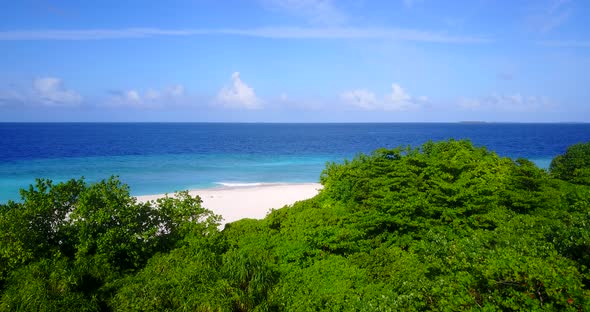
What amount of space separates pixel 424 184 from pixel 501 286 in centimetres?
875

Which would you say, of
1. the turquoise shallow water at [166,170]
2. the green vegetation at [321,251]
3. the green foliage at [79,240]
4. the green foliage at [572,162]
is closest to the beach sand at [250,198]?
the turquoise shallow water at [166,170]

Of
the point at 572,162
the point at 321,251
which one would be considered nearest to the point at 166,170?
the point at 321,251

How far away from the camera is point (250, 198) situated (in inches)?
1250

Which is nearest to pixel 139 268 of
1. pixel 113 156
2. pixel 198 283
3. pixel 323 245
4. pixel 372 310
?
pixel 198 283

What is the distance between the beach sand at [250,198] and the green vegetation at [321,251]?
34.9 ft

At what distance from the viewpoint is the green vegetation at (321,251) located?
24.0 feet

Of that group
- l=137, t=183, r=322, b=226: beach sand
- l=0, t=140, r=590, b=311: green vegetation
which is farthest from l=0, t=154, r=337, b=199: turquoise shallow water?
l=0, t=140, r=590, b=311: green vegetation

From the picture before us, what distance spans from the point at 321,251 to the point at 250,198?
20.3 m

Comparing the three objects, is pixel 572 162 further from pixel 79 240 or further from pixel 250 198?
pixel 79 240

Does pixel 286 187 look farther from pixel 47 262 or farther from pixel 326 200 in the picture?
pixel 47 262

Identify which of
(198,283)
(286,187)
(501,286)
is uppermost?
(501,286)

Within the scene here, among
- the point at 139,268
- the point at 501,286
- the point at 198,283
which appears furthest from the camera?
the point at 139,268

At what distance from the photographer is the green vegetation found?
7301 mm

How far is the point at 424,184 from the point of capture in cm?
1541
